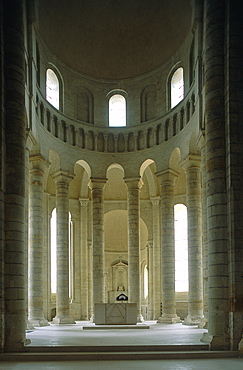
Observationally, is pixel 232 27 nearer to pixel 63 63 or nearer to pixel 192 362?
pixel 192 362

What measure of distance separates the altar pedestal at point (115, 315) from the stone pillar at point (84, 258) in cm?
1064

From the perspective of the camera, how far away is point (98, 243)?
2909 centimetres

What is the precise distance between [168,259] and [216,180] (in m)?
12.8

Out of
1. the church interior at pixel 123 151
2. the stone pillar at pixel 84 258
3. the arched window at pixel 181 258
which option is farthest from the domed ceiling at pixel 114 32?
the arched window at pixel 181 258

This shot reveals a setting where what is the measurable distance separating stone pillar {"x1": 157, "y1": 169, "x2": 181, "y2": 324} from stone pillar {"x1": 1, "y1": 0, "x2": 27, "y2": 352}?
1316 centimetres

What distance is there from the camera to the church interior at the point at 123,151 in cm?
1514

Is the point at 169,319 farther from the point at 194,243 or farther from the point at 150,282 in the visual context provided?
the point at 150,282

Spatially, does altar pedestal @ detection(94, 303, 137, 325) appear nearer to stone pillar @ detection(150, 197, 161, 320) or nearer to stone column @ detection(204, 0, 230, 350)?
stone column @ detection(204, 0, 230, 350)

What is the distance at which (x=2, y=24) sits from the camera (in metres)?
16.1

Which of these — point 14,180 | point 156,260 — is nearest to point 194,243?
point 156,260

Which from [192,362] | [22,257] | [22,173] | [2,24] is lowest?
[192,362]

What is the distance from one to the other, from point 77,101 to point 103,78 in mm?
2511

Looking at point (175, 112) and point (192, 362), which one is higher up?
point (175, 112)

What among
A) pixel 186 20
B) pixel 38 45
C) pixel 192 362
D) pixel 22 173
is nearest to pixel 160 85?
pixel 186 20
